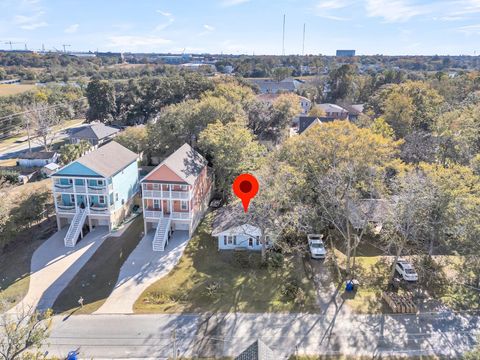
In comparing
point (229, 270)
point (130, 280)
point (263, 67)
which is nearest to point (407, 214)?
point (229, 270)

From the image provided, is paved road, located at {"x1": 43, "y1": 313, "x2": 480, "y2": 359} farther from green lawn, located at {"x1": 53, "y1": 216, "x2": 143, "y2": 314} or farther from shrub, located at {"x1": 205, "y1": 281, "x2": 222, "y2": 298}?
shrub, located at {"x1": 205, "y1": 281, "x2": 222, "y2": 298}

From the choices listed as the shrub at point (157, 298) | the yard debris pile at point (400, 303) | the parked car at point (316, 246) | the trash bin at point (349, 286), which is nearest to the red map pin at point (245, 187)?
the parked car at point (316, 246)

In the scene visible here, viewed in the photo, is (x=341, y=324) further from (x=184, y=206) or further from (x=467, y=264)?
(x=184, y=206)

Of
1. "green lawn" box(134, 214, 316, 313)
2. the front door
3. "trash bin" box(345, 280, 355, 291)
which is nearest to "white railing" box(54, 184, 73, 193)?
the front door

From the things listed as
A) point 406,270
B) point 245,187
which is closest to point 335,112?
point 245,187

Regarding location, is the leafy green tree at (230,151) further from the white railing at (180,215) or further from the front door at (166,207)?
the front door at (166,207)
